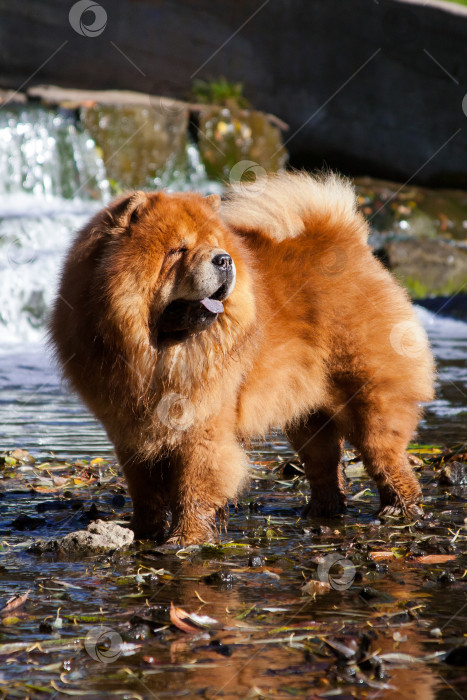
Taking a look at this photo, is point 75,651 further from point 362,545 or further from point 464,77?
point 464,77

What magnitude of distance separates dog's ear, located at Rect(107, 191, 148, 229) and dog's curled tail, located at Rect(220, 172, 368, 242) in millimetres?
969

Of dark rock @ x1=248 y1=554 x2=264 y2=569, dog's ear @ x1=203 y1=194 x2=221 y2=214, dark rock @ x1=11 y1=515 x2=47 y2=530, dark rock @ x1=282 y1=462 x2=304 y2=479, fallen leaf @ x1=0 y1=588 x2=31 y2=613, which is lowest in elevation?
fallen leaf @ x1=0 y1=588 x2=31 y2=613

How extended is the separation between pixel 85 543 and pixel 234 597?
2.62 feet

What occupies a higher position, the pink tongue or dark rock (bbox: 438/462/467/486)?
the pink tongue

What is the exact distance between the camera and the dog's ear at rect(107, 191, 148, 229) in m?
3.59

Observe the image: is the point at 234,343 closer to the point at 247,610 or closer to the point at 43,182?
the point at 247,610

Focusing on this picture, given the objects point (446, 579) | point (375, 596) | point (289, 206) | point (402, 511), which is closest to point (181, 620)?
point (375, 596)

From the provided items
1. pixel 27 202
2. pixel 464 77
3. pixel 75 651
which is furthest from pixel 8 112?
pixel 75 651

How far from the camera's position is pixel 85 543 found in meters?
3.55

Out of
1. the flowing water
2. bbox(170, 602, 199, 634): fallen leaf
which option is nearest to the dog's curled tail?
the flowing water

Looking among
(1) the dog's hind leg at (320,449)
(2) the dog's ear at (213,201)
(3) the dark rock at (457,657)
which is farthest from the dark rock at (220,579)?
(2) the dog's ear at (213,201)

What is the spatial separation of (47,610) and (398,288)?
102 inches

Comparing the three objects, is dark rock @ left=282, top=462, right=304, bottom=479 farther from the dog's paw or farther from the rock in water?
the rock in water

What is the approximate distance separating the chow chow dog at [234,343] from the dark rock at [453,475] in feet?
1.47
